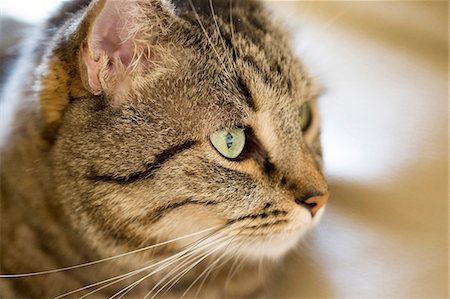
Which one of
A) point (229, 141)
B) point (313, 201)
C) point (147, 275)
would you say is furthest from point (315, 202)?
point (147, 275)

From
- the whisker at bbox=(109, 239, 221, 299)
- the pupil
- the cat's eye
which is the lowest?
the whisker at bbox=(109, 239, 221, 299)

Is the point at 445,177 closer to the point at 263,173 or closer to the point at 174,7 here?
the point at 263,173

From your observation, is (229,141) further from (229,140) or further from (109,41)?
(109,41)

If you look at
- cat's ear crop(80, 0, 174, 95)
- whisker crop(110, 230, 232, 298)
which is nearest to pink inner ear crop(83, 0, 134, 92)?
cat's ear crop(80, 0, 174, 95)

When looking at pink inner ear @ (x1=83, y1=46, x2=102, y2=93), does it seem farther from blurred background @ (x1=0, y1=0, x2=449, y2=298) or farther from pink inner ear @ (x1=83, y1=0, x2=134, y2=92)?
blurred background @ (x1=0, y1=0, x2=449, y2=298)

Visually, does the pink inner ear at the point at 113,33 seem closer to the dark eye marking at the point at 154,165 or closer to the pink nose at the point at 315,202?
the dark eye marking at the point at 154,165

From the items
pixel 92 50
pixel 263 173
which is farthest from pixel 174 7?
pixel 263 173
